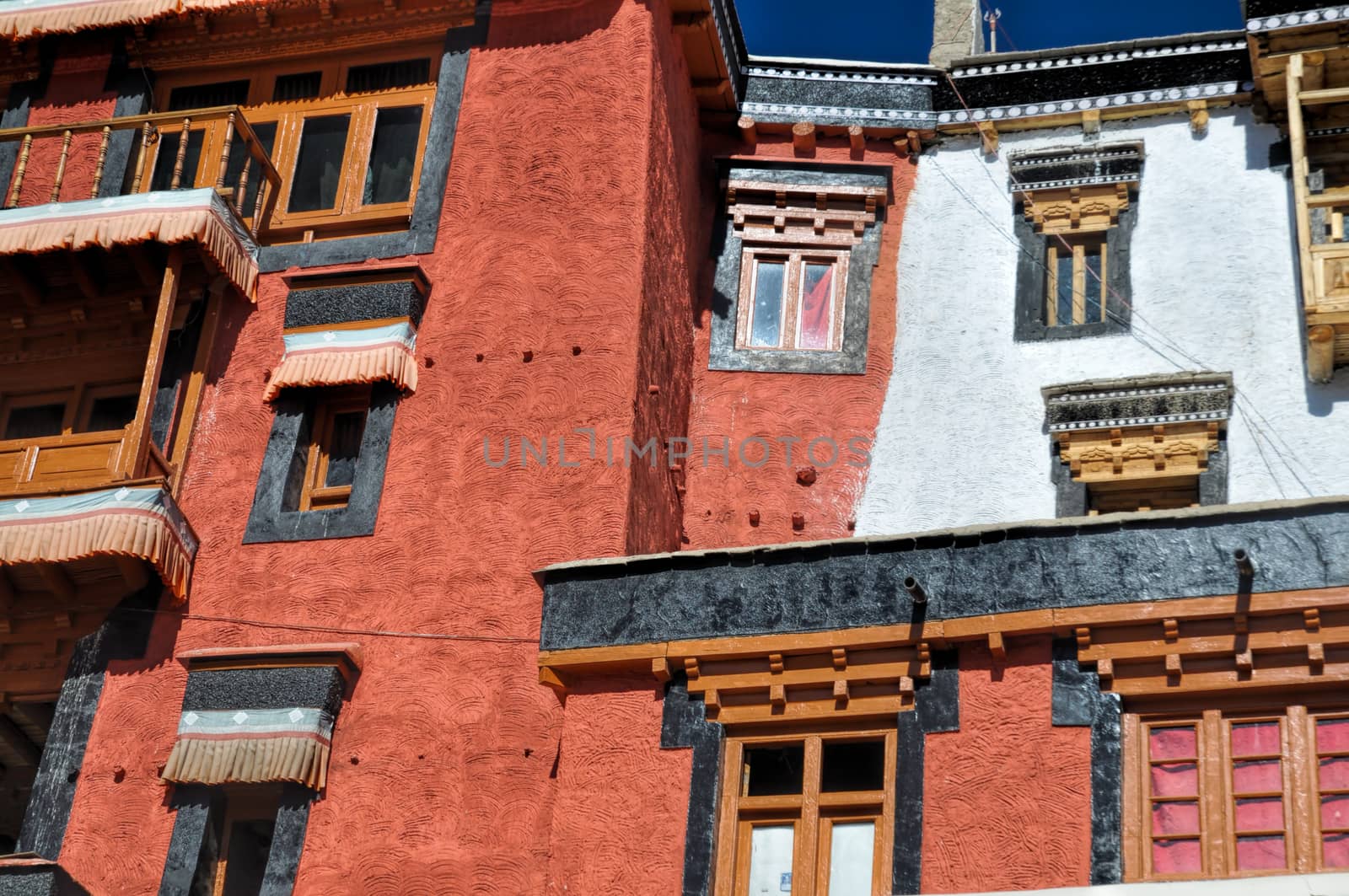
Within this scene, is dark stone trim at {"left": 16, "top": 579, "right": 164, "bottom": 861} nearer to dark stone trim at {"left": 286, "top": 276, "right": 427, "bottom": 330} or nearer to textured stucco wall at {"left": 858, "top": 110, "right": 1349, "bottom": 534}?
dark stone trim at {"left": 286, "top": 276, "right": 427, "bottom": 330}

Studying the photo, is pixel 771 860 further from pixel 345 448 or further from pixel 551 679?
pixel 345 448

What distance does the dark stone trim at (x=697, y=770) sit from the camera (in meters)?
12.2

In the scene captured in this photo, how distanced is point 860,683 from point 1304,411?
5988 mm

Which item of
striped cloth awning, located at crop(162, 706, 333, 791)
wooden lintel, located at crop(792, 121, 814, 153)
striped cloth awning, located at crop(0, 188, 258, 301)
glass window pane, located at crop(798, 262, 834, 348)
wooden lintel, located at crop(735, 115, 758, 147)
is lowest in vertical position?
striped cloth awning, located at crop(162, 706, 333, 791)

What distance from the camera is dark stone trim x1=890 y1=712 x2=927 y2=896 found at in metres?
11.7

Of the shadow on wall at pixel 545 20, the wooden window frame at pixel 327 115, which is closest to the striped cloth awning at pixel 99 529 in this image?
the wooden window frame at pixel 327 115

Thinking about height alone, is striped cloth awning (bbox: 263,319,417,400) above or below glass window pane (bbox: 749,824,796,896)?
above

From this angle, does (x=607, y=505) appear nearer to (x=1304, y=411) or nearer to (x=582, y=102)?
(x=582, y=102)

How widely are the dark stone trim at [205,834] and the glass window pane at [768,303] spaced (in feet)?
20.3

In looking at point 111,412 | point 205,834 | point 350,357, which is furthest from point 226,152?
point 205,834

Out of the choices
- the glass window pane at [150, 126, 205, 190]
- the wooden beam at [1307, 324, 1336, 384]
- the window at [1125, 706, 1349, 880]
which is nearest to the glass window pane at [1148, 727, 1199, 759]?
the window at [1125, 706, 1349, 880]

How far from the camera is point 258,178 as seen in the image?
18.2m

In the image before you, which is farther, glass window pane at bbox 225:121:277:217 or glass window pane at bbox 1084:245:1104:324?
glass window pane at bbox 225:121:277:217

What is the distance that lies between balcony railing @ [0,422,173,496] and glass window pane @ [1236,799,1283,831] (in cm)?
889
